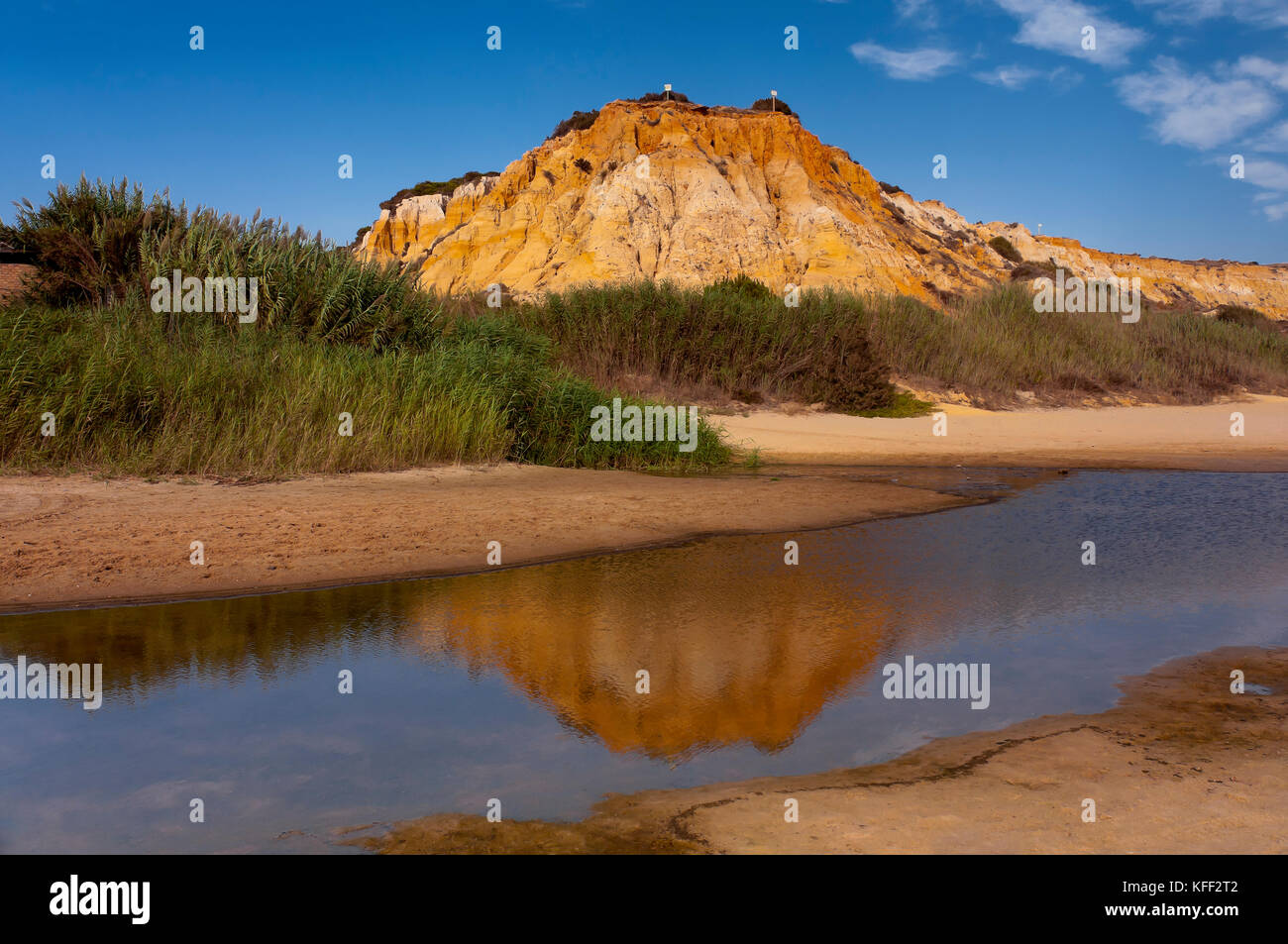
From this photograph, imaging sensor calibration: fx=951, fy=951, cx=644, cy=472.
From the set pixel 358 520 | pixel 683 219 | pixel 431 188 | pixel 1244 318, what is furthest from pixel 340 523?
pixel 431 188

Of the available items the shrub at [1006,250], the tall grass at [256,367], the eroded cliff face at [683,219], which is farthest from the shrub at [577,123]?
the tall grass at [256,367]

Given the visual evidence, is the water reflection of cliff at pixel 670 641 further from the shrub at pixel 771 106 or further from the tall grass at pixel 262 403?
the shrub at pixel 771 106

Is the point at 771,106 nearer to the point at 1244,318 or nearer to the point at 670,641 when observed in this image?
the point at 1244,318

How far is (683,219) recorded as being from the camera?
46594 mm

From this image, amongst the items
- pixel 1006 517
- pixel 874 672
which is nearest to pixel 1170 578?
pixel 1006 517

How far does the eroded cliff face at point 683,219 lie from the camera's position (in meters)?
45.2

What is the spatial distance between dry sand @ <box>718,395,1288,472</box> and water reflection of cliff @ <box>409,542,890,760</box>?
7.45 metres

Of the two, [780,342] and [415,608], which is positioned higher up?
[780,342]

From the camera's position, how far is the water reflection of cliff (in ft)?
13.0

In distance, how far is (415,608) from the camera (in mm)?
5688

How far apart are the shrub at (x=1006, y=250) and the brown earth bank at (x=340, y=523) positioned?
59221 mm
